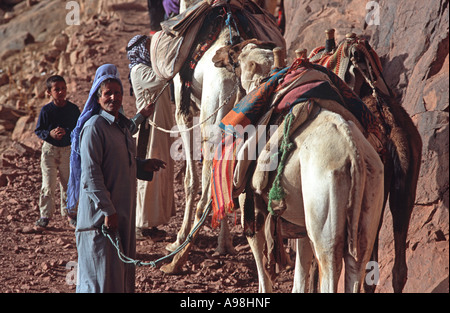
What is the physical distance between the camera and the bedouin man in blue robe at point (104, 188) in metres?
4.69

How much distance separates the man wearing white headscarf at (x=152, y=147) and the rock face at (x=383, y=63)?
138 cm

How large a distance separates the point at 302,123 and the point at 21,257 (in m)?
3.71

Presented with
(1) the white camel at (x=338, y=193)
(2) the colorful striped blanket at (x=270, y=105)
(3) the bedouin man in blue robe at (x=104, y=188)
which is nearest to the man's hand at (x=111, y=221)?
(3) the bedouin man in blue robe at (x=104, y=188)

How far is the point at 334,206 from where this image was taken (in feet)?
14.4

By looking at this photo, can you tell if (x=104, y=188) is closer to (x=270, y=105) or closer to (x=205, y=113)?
(x=270, y=105)

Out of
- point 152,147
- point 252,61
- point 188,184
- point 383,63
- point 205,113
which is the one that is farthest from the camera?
point 152,147

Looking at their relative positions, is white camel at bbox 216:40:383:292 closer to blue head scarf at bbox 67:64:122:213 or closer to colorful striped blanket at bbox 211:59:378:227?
colorful striped blanket at bbox 211:59:378:227

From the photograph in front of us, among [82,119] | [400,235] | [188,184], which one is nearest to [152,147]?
[188,184]

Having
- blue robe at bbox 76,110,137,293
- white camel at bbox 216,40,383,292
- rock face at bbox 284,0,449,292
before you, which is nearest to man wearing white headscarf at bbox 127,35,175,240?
rock face at bbox 284,0,449,292

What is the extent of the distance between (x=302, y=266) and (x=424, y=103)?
6.07 feet

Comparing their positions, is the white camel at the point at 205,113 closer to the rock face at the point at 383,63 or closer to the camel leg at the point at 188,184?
the camel leg at the point at 188,184

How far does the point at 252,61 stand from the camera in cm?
561

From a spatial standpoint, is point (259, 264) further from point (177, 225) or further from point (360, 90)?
point (177, 225)

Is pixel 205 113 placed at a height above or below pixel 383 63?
below
